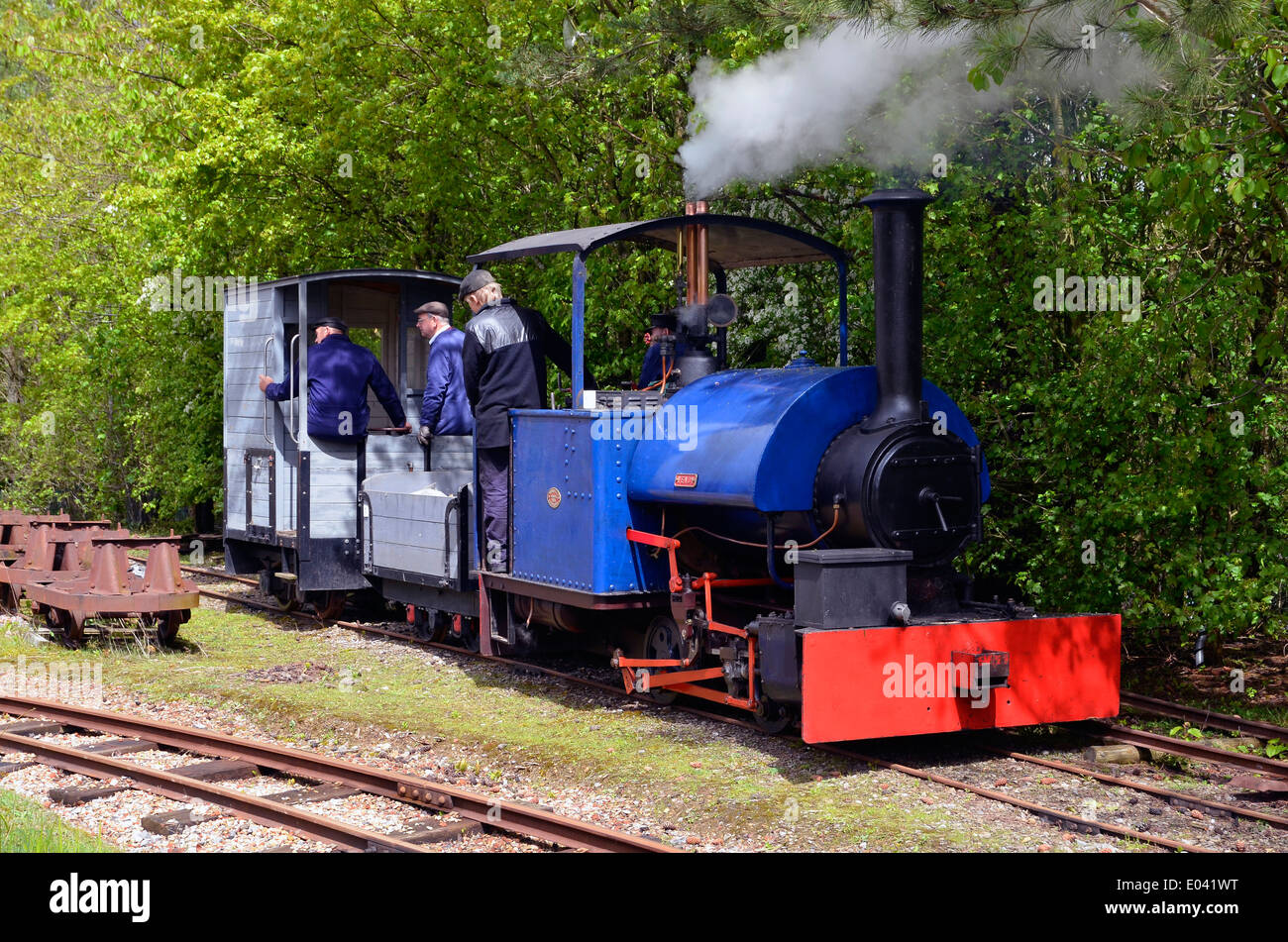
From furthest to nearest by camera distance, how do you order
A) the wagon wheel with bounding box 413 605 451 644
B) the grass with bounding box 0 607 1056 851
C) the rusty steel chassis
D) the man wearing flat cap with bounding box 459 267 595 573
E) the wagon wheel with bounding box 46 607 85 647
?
A: 1. the wagon wheel with bounding box 413 605 451 644
2. the wagon wheel with bounding box 46 607 85 647
3. the rusty steel chassis
4. the man wearing flat cap with bounding box 459 267 595 573
5. the grass with bounding box 0 607 1056 851

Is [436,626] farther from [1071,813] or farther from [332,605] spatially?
[1071,813]

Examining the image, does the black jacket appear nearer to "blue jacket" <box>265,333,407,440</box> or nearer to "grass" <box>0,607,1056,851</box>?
"grass" <box>0,607,1056,851</box>

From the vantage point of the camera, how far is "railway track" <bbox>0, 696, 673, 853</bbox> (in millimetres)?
5867

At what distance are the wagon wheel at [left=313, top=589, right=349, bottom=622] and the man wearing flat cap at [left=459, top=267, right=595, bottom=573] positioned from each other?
335 centimetres

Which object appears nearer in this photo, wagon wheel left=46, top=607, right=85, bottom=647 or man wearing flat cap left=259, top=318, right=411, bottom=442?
wagon wheel left=46, top=607, right=85, bottom=647

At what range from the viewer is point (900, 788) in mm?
6754

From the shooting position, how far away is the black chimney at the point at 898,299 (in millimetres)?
7125

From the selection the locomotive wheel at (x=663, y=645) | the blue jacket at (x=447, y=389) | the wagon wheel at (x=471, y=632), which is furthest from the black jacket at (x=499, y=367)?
the wagon wheel at (x=471, y=632)

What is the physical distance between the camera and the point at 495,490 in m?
9.50

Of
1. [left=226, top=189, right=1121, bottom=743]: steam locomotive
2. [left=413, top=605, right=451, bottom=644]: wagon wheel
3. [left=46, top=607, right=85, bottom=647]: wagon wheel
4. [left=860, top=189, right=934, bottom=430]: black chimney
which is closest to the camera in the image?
[left=226, top=189, right=1121, bottom=743]: steam locomotive

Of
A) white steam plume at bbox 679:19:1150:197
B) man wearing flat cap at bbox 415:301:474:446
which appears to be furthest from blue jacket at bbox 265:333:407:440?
white steam plume at bbox 679:19:1150:197

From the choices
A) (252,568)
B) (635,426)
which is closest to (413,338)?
(252,568)

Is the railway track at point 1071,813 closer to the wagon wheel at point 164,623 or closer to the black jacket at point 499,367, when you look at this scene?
the black jacket at point 499,367
